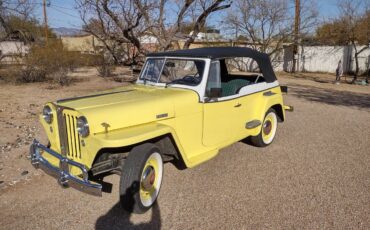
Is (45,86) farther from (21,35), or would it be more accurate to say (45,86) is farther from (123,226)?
(123,226)

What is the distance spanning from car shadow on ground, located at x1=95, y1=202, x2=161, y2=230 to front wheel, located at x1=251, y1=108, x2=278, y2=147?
2.51 metres

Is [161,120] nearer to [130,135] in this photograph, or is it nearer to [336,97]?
[130,135]

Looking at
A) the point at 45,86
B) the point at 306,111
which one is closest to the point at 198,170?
the point at 306,111

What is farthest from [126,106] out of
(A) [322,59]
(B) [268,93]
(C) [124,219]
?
(A) [322,59]

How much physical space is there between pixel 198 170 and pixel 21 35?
47.9ft

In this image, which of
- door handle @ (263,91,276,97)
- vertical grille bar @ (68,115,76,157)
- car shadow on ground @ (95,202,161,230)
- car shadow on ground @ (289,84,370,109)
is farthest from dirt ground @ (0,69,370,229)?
car shadow on ground @ (289,84,370,109)

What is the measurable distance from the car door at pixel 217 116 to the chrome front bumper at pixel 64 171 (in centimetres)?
168

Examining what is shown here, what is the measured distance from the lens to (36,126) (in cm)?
671

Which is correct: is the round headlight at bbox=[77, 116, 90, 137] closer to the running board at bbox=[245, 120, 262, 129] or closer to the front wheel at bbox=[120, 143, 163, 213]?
the front wheel at bbox=[120, 143, 163, 213]

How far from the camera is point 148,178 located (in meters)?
3.48

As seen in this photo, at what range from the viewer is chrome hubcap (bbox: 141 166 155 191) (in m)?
3.43

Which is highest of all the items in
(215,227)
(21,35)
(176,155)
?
(21,35)

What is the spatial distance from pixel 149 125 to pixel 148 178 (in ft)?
1.94

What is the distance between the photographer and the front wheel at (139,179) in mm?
3172
